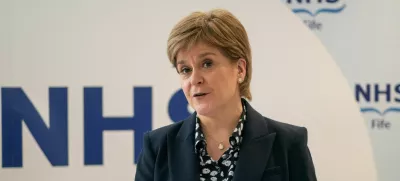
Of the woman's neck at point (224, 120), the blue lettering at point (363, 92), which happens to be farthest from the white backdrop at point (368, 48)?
the woman's neck at point (224, 120)

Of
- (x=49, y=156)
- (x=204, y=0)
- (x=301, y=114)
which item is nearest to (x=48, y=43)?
(x=49, y=156)

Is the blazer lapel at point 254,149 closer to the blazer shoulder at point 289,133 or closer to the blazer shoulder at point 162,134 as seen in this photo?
the blazer shoulder at point 289,133

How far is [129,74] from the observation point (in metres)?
1.98

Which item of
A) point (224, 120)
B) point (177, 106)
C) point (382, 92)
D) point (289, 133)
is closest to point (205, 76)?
point (224, 120)

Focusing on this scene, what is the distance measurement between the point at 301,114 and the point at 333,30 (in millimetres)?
381

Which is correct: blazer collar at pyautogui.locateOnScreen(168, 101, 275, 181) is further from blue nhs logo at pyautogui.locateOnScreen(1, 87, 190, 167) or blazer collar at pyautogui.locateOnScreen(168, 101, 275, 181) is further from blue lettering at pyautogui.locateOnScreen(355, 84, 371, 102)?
blue lettering at pyautogui.locateOnScreen(355, 84, 371, 102)

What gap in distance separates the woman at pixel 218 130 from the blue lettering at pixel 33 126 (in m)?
0.77

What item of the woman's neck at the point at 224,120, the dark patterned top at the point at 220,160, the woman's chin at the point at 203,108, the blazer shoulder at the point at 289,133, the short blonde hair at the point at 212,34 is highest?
the short blonde hair at the point at 212,34

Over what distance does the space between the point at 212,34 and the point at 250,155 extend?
1.09 feet

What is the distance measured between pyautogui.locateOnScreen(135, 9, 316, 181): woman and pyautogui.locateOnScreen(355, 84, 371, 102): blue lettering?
2.66 ft

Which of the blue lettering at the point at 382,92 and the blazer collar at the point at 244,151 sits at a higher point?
the blue lettering at the point at 382,92

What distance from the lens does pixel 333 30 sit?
199cm

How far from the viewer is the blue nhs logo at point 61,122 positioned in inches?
77.1

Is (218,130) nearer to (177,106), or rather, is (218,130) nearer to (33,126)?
(177,106)
